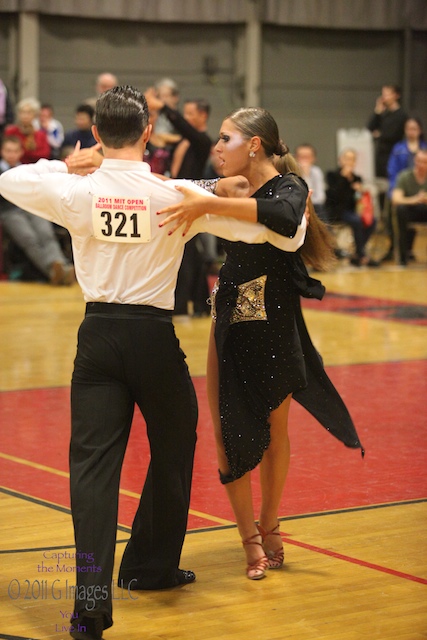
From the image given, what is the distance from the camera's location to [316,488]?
509cm

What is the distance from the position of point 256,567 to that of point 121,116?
5.24ft

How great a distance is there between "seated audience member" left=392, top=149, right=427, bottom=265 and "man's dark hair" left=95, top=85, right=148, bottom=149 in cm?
1179

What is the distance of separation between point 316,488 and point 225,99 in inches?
539

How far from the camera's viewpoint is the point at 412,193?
14930 mm

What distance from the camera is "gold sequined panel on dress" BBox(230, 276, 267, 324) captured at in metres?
3.92

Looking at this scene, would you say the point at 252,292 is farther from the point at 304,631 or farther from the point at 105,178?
the point at 304,631

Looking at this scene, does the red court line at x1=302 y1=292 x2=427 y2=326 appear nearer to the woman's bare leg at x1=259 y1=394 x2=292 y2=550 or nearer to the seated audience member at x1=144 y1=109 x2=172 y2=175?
the seated audience member at x1=144 y1=109 x2=172 y2=175

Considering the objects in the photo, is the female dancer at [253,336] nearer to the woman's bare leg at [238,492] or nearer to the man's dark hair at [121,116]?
the woman's bare leg at [238,492]

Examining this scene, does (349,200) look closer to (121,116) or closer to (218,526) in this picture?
(218,526)

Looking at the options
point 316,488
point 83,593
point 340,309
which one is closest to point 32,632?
point 83,593

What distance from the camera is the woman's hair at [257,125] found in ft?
12.6

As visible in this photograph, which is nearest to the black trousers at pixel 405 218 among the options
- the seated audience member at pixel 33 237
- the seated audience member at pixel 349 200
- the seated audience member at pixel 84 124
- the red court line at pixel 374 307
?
the seated audience member at pixel 349 200

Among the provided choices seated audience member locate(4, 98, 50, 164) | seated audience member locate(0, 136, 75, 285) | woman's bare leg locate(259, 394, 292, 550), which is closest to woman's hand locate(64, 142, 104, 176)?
woman's bare leg locate(259, 394, 292, 550)

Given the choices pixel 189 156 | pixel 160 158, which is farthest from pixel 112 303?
pixel 160 158
